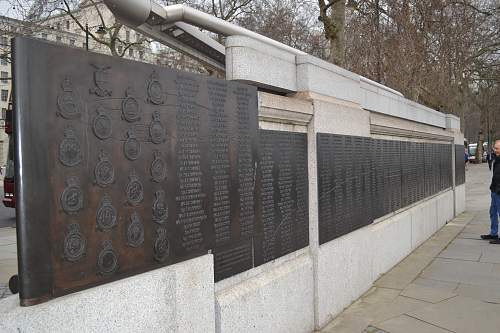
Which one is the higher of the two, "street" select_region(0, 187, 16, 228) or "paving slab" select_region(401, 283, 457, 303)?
"paving slab" select_region(401, 283, 457, 303)

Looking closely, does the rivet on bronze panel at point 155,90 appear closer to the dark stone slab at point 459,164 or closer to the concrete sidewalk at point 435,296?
the concrete sidewalk at point 435,296

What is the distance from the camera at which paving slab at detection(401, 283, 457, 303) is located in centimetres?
546

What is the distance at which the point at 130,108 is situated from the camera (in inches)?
101

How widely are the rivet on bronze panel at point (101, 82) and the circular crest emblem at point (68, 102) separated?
0.12 m

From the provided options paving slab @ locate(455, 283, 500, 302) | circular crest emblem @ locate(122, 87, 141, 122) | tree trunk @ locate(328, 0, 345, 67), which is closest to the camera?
circular crest emblem @ locate(122, 87, 141, 122)

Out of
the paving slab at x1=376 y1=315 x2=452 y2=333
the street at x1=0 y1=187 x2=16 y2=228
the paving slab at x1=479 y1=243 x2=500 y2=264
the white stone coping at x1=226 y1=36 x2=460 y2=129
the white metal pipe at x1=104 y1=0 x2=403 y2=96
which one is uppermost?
the white metal pipe at x1=104 y1=0 x2=403 y2=96

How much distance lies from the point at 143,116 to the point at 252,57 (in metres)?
1.51

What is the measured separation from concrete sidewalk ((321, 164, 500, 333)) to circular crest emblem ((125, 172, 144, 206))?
9.12 feet

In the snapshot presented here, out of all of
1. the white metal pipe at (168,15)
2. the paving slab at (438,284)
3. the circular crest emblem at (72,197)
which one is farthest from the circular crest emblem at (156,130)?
the paving slab at (438,284)

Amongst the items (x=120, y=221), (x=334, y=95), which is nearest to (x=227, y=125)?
(x=120, y=221)

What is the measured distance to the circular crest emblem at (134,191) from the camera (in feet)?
8.39

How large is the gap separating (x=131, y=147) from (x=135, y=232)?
47cm

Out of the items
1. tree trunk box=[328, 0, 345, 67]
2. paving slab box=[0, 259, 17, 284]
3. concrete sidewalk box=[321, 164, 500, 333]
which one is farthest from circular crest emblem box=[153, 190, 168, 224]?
tree trunk box=[328, 0, 345, 67]

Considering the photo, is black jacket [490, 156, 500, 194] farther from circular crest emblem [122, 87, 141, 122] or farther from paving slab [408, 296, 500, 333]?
circular crest emblem [122, 87, 141, 122]
